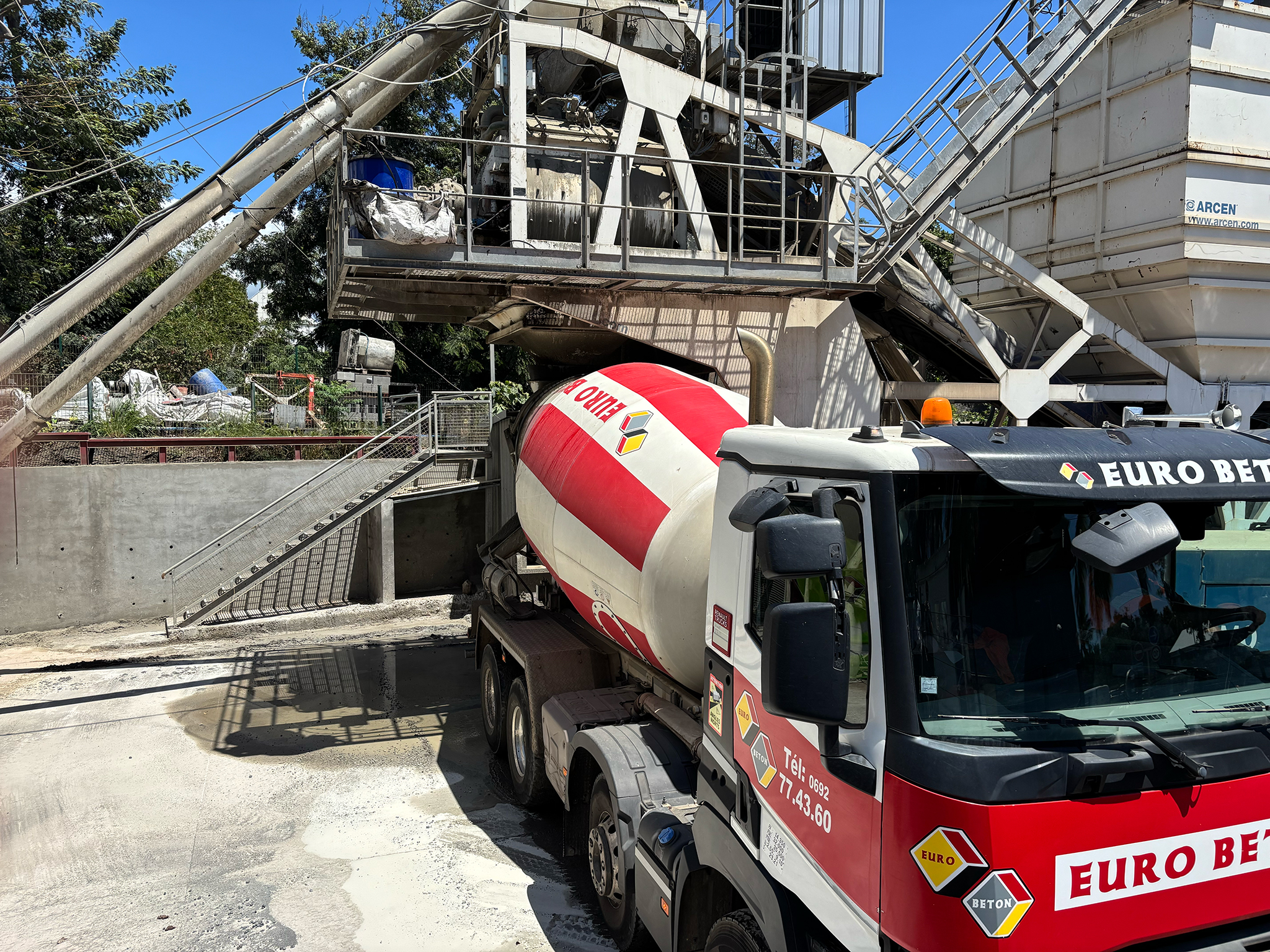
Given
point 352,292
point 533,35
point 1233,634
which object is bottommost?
point 1233,634

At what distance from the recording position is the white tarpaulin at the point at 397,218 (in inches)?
383

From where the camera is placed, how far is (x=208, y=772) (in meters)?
9.09

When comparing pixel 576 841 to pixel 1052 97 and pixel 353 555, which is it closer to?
pixel 1052 97

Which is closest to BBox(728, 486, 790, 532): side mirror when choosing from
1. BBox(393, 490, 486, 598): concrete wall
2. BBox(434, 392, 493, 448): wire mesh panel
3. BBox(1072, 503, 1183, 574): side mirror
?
BBox(1072, 503, 1183, 574): side mirror

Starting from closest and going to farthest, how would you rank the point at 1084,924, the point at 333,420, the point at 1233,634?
the point at 1084,924
the point at 1233,634
the point at 333,420

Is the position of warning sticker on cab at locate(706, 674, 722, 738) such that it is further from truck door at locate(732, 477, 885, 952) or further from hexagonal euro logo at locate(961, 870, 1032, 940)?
hexagonal euro logo at locate(961, 870, 1032, 940)

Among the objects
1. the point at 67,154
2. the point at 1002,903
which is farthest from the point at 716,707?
the point at 67,154

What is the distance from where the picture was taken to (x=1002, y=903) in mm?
2490

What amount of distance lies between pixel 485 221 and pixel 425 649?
706 cm

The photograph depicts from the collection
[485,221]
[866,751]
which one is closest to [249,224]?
[485,221]

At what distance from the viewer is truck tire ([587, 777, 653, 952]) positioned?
5191 mm

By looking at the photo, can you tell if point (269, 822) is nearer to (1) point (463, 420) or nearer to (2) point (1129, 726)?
(2) point (1129, 726)

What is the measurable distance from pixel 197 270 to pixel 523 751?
29.9 ft

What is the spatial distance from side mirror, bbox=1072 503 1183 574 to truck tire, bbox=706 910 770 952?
192 cm
